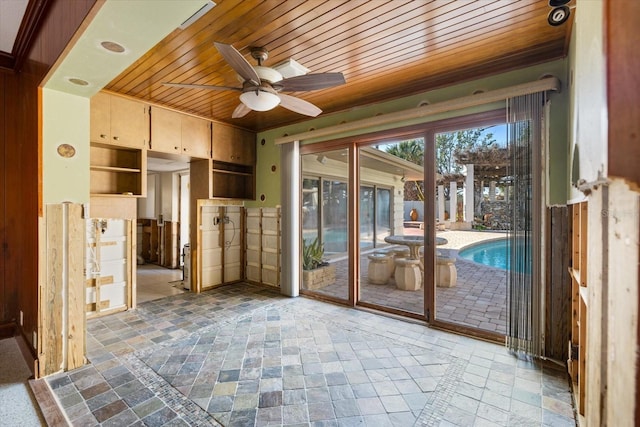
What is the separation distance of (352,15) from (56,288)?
3128 mm

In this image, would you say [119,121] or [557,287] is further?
[119,121]

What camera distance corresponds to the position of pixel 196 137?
14.2 feet

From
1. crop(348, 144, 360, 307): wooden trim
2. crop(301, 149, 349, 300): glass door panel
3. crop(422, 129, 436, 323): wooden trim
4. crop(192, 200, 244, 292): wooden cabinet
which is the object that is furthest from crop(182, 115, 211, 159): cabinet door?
crop(422, 129, 436, 323): wooden trim

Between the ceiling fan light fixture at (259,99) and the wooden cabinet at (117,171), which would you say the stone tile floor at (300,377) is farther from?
the ceiling fan light fixture at (259,99)

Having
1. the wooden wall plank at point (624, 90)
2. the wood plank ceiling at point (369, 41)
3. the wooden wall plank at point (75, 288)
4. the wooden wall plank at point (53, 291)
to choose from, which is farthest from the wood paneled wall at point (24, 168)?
the wooden wall plank at point (624, 90)

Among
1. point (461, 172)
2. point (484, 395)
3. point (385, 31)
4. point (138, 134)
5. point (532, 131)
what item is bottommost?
point (484, 395)

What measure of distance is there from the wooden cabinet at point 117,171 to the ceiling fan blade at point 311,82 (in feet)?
8.14

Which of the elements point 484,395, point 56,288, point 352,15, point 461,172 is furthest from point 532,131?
point 56,288

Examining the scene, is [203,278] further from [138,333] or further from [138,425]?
[138,425]

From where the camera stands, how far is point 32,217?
2396 mm

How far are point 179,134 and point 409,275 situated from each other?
13.1 ft

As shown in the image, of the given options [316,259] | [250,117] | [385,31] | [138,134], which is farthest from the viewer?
[316,259]

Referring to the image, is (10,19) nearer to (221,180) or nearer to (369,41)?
(369,41)

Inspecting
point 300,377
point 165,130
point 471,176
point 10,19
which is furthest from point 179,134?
point 471,176
